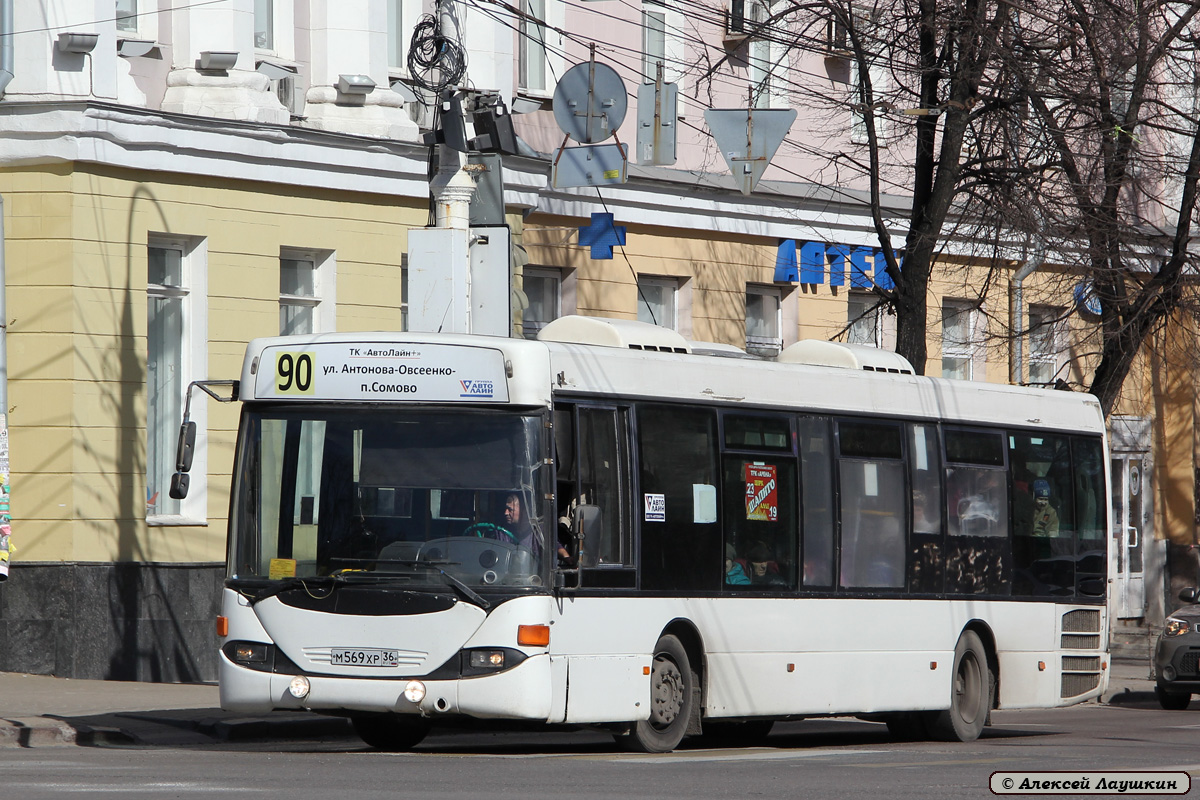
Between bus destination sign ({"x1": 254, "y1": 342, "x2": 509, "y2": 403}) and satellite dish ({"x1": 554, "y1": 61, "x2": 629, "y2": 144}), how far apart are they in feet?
30.8

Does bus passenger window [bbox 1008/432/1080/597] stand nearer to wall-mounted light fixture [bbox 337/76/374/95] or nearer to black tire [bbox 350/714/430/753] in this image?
black tire [bbox 350/714/430/753]

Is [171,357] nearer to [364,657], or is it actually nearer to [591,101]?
[591,101]

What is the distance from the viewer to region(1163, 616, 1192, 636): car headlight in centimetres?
2192

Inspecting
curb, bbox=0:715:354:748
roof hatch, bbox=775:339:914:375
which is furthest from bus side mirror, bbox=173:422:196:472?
roof hatch, bbox=775:339:914:375

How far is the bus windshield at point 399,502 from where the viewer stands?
12867 millimetres

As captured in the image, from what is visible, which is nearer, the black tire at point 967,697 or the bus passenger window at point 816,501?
the bus passenger window at point 816,501

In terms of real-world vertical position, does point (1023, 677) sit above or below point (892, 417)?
below

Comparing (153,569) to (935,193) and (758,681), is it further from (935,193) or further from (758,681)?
(935,193)

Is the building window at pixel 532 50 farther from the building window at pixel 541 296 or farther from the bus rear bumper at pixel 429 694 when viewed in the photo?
Result: the bus rear bumper at pixel 429 694

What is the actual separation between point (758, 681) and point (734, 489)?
4.44ft

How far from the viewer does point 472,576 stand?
506 inches

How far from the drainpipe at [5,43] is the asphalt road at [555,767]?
7262mm

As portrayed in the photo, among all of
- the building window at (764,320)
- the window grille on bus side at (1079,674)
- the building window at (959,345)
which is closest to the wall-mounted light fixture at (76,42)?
the window grille on bus side at (1079,674)

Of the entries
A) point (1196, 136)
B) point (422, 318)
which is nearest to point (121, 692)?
point (422, 318)
